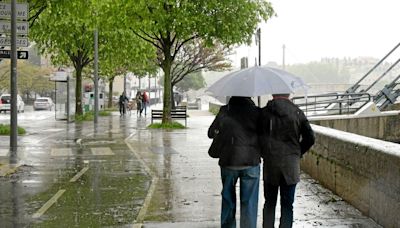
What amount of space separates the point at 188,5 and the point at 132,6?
8.29 feet

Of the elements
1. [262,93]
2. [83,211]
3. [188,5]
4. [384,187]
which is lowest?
[83,211]

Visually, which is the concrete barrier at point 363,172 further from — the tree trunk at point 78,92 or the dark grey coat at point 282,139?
the tree trunk at point 78,92

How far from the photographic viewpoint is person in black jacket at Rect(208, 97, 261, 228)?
21.0ft

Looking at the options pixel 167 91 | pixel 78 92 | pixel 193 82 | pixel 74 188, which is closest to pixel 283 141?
pixel 74 188

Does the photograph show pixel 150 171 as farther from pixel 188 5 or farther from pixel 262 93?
pixel 188 5

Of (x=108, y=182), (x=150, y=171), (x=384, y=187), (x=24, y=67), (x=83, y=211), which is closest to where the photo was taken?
(x=384, y=187)

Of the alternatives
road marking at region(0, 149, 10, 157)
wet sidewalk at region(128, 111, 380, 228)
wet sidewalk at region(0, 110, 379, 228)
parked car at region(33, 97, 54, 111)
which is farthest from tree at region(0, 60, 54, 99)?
wet sidewalk at region(128, 111, 380, 228)

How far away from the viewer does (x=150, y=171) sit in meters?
12.9

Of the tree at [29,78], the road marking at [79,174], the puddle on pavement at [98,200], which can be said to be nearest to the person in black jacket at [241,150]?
the puddle on pavement at [98,200]

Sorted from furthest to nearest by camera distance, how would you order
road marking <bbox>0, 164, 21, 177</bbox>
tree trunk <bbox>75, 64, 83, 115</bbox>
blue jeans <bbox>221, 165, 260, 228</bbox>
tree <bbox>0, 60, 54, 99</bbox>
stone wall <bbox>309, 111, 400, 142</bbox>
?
tree <bbox>0, 60, 54, 99</bbox> < tree trunk <bbox>75, 64, 83, 115</bbox> < stone wall <bbox>309, 111, 400, 142</bbox> < road marking <bbox>0, 164, 21, 177</bbox> < blue jeans <bbox>221, 165, 260, 228</bbox>

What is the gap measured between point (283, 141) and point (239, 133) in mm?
474

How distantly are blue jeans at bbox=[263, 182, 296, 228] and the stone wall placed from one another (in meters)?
16.4

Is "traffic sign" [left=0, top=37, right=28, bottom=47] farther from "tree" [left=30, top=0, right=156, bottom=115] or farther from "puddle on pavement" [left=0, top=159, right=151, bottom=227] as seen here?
"puddle on pavement" [left=0, top=159, right=151, bottom=227]

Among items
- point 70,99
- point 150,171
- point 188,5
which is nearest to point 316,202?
point 150,171
